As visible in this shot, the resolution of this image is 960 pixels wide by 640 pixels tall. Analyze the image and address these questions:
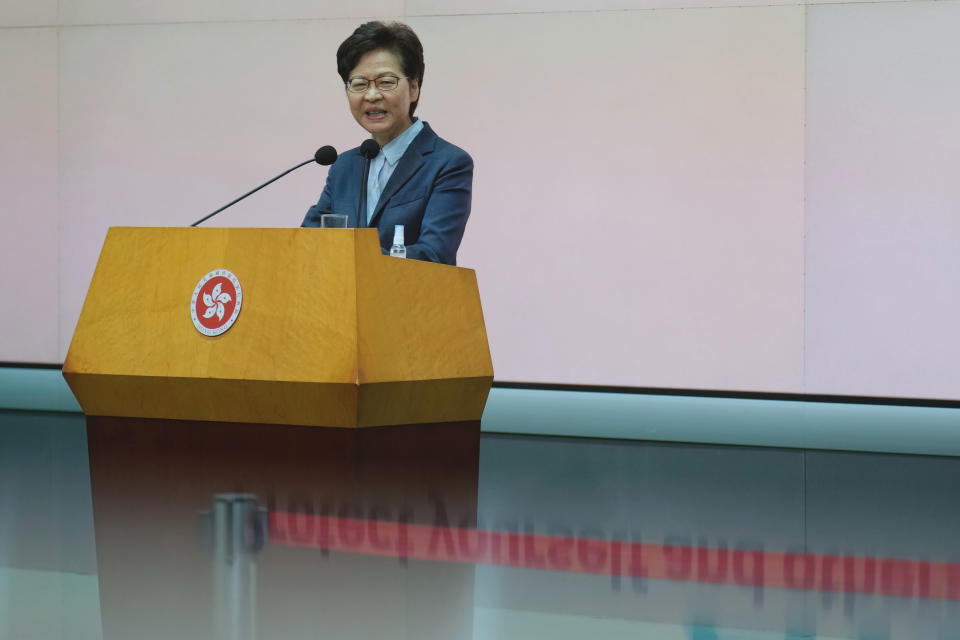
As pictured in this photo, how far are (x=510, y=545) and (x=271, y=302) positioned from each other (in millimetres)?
1011

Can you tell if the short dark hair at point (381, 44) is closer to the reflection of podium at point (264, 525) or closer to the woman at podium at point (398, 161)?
the woman at podium at point (398, 161)

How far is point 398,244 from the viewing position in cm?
276

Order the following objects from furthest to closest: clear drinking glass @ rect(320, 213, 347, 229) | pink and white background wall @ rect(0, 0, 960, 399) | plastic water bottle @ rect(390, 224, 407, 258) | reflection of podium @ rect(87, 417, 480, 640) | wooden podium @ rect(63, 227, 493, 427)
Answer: pink and white background wall @ rect(0, 0, 960, 399) < plastic water bottle @ rect(390, 224, 407, 258) < clear drinking glass @ rect(320, 213, 347, 229) < wooden podium @ rect(63, 227, 493, 427) < reflection of podium @ rect(87, 417, 480, 640)

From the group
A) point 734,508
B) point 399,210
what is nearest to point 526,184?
point 399,210

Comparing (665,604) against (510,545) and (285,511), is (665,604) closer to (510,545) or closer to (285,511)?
(510,545)

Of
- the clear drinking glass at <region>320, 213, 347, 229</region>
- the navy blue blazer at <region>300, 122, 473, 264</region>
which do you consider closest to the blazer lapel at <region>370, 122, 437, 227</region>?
the navy blue blazer at <region>300, 122, 473, 264</region>

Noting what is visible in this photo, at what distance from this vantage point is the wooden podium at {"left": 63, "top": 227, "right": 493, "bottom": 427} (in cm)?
229

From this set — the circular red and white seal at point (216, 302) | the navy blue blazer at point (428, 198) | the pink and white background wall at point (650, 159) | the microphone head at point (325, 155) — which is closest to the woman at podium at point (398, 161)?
the navy blue blazer at point (428, 198)

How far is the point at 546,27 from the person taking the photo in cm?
509

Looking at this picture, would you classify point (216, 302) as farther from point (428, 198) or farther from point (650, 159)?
point (650, 159)

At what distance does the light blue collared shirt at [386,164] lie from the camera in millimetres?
2996

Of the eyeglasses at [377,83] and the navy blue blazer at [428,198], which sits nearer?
the navy blue blazer at [428,198]

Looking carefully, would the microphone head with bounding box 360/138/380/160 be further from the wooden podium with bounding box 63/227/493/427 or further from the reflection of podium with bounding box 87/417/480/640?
the reflection of podium with bounding box 87/417/480/640

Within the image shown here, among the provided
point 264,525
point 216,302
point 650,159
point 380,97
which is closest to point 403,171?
point 380,97
